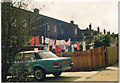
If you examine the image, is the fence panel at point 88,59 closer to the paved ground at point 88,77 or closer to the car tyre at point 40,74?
the paved ground at point 88,77

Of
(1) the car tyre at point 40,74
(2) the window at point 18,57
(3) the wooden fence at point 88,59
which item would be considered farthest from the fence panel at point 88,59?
(2) the window at point 18,57

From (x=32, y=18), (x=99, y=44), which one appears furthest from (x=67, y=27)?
(x=32, y=18)

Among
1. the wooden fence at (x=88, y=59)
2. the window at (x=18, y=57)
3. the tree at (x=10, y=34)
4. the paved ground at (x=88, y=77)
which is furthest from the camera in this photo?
the wooden fence at (x=88, y=59)

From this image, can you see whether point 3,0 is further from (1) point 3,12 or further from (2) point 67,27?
(2) point 67,27

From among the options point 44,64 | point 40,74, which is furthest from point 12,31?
point 40,74

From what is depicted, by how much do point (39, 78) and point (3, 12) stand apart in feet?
15.8

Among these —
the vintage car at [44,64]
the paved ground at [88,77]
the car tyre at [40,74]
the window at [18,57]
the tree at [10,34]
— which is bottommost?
the paved ground at [88,77]

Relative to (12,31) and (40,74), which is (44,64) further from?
(12,31)

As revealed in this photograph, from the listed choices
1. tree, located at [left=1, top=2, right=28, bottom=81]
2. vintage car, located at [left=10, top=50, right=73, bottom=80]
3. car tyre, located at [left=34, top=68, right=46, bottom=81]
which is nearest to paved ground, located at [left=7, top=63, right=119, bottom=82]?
car tyre, located at [left=34, top=68, right=46, bottom=81]

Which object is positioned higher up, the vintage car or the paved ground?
the vintage car

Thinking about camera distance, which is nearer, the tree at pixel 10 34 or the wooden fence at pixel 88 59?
the tree at pixel 10 34

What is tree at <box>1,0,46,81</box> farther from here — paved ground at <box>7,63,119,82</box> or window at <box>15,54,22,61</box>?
paved ground at <box>7,63,119,82</box>

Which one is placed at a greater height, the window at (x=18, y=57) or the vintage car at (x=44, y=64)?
the window at (x=18, y=57)

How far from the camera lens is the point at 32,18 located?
614 cm
